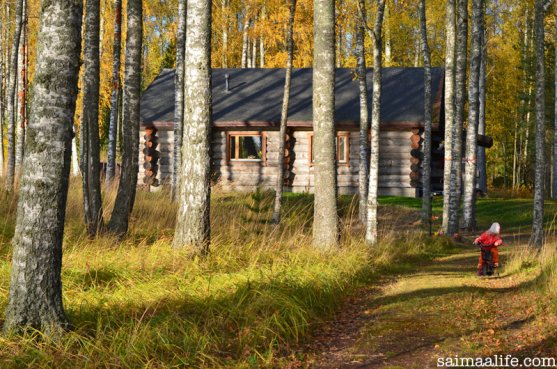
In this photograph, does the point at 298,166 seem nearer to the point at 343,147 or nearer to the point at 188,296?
the point at 343,147

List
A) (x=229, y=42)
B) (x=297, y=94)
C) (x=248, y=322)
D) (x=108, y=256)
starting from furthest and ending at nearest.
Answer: (x=229, y=42), (x=297, y=94), (x=108, y=256), (x=248, y=322)

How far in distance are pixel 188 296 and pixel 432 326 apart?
253 cm

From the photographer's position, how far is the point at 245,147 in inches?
1171

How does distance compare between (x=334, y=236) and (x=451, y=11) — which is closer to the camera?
(x=334, y=236)

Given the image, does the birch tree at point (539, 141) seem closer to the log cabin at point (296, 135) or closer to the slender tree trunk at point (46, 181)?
the slender tree trunk at point (46, 181)

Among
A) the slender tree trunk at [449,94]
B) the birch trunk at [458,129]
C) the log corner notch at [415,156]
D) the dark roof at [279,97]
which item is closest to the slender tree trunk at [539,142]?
the birch trunk at [458,129]

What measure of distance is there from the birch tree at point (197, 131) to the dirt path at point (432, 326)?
249cm

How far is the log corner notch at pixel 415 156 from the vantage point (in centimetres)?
2750

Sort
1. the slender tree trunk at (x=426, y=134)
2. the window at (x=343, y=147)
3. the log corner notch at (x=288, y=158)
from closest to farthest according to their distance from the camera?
the slender tree trunk at (x=426, y=134) < the window at (x=343, y=147) < the log corner notch at (x=288, y=158)

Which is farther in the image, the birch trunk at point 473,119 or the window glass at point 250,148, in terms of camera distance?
the window glass at point 250,148

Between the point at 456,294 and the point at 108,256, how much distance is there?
14.5ft

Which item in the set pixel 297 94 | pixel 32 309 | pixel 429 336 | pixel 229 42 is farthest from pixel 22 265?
pixel 229 42

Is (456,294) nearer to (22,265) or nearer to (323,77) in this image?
(323,77)

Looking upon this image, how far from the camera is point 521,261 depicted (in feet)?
39.5
